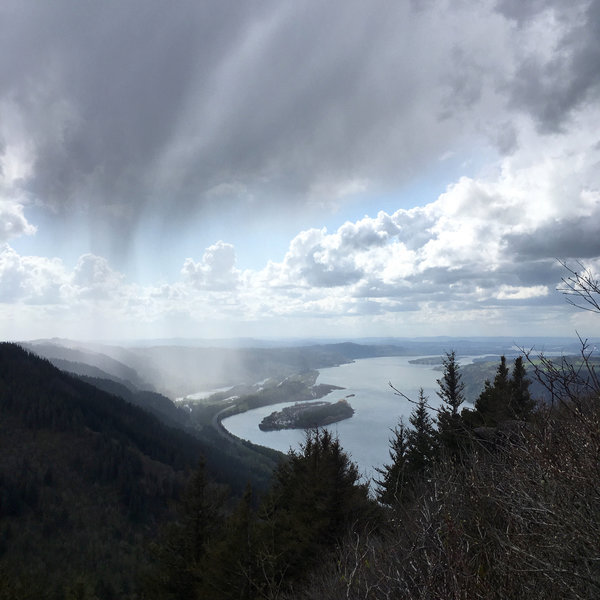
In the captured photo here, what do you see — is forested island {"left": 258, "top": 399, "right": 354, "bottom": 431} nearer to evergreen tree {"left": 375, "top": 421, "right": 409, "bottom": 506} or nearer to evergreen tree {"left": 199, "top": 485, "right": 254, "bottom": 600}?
evergreen tree {"left": 375, "top": 421, "right": 409, "bottom": 506}

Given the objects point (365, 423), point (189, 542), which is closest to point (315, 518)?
point (189, 542)

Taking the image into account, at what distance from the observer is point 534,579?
3.82 metres

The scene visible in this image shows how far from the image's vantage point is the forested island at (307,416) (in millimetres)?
125750

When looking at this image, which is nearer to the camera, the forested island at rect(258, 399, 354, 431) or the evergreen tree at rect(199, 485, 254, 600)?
Answer: the evergreen tree at rect(199, 485, 254, 600)

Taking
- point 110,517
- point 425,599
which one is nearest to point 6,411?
point 110,517

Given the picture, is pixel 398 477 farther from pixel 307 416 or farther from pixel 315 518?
pixel 307 416

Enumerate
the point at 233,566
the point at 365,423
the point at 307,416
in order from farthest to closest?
1. the point at 307,416
2. the point at 365,423
3. the point at 233,566

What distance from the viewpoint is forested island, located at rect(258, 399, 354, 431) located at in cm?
12575

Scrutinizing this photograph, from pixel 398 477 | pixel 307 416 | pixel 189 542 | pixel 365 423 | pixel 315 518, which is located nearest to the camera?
pixel 398 477

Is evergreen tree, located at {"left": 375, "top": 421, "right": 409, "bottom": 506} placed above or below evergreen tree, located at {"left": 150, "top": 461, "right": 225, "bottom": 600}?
above

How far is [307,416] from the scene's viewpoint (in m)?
134

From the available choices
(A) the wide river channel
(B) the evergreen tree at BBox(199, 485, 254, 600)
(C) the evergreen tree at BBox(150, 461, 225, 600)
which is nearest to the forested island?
(A) the wide river channel

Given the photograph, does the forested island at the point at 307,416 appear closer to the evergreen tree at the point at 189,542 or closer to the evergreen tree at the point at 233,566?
the evergreen tree at the point at 189,542

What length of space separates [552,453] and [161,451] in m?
154
